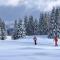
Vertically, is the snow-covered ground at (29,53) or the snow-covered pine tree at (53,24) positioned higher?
the snow-covered pine tree at (53,24)

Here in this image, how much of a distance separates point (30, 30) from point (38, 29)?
403 cm

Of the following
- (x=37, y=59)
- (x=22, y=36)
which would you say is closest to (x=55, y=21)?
(x=22, y=36)

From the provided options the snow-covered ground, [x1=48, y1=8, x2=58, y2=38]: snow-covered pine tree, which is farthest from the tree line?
the snow-covered ground

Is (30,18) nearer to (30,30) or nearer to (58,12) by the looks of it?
(30,30)

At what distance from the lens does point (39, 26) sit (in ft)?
315

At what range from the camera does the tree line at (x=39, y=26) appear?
7812cm

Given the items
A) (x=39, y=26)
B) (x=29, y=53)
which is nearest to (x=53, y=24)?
(x=39, y=26)

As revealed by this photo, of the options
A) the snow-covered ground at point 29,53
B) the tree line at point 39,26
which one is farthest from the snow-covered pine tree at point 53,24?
the snow-covered ground at point 29,53

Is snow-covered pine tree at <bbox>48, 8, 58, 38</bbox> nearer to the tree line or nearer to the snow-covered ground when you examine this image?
the tree line

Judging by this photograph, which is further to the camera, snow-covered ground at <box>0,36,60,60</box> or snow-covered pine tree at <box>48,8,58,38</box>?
snow-covered pine tree at <box>48,8,58,38</box>

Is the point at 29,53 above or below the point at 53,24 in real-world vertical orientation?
below

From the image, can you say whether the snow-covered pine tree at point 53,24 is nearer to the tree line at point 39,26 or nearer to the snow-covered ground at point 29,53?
the tree line at point 39,26

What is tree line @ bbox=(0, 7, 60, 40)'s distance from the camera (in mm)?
78125

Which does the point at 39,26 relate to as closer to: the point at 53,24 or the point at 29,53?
the point at 53,24
